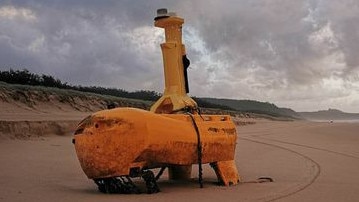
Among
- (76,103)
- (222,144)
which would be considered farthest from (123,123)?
(76,103)

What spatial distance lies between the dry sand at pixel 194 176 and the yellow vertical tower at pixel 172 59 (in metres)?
1.25

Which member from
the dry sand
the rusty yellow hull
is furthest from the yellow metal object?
the dry sand

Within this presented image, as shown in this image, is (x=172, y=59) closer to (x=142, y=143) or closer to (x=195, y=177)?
(x=195, y=177)

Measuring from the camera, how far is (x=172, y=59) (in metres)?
7.62

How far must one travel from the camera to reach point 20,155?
8.30m

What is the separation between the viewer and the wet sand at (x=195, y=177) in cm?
549

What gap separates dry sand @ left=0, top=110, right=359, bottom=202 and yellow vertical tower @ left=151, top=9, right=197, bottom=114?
1.25m

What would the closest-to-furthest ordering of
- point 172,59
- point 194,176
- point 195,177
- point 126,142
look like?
point 126,142 → point 172,59 → point 195,177 → point 194,176

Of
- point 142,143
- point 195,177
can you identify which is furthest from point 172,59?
point 142,143

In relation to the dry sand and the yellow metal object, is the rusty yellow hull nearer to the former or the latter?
the yellow metal object

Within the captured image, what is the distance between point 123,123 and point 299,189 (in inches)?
96.2

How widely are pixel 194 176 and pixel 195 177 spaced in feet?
0.42

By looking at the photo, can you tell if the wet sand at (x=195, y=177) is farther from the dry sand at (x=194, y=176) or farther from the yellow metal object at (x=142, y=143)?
the yellow metal object at (x=142, y=143)

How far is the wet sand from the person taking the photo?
→ 5.49m
